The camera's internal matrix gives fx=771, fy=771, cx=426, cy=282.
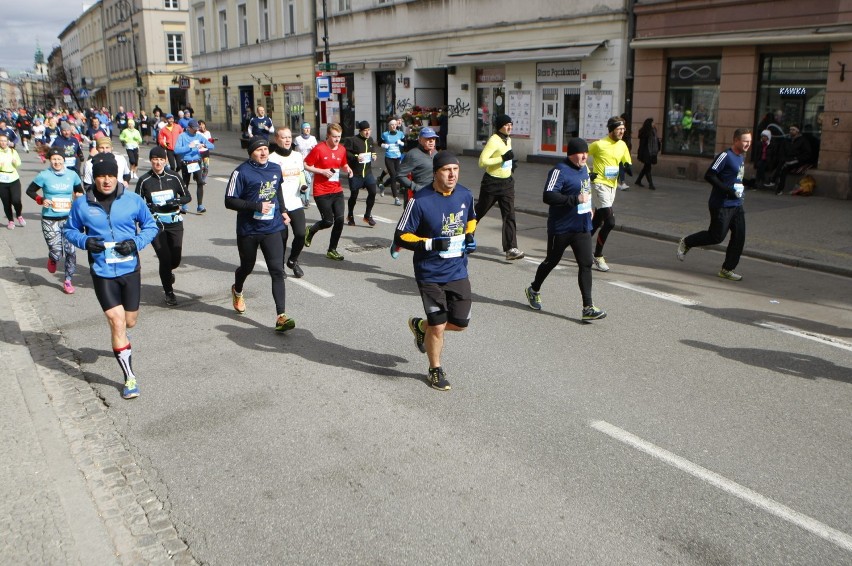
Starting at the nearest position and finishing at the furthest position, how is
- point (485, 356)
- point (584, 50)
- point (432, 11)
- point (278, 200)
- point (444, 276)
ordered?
point (444, 276) < point (485, 356) < point (278, 200) < point (584, 50) < point (432, 11)

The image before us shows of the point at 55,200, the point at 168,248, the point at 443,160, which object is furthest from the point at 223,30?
the point at 443,160

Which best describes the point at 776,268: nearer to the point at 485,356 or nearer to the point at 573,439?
the point at 485,356

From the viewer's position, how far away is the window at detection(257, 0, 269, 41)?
4065cm

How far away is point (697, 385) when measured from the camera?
6195 millimetres

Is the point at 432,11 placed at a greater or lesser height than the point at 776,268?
greater

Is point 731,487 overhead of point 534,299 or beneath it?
beneath

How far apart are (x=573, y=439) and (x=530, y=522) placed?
1119 millimetres

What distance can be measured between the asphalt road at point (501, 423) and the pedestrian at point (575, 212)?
0.55 meters

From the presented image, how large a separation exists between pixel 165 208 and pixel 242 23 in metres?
38.0

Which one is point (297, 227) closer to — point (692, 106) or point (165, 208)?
point (165, 208)

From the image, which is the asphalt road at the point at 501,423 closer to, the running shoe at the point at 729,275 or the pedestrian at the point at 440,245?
the running shoe at the point at 729,275

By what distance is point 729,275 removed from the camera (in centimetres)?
989

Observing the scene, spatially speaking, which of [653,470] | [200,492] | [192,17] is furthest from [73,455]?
[192,17]

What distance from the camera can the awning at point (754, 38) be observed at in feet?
52.1
